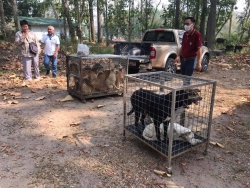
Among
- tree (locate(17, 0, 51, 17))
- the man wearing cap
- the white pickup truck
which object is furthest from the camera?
tree (locate(17, 0, 51, 17))

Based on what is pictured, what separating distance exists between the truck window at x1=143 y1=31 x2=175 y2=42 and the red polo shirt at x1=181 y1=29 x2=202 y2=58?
3018 mm

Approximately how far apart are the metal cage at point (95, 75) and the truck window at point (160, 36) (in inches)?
109

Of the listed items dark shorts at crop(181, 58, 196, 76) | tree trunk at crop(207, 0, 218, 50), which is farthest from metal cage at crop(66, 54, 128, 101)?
tree trunk at crop(207, 0, 218, 50)

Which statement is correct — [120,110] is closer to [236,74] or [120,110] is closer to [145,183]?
[145,183]

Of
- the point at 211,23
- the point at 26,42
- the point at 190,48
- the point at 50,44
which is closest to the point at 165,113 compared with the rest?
the point at 190,48

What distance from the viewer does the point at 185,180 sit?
107 inches

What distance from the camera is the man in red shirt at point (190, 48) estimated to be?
4570mm

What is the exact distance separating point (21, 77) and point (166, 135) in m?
6.04

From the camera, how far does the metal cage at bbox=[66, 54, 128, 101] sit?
5.30 metres

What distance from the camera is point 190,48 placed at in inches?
186

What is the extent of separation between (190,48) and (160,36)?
3418mm

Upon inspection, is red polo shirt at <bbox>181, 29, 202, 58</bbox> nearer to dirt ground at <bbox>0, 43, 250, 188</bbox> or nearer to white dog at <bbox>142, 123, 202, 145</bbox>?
dirt ground at <bbox>0, 43, 250, 188</bbox>

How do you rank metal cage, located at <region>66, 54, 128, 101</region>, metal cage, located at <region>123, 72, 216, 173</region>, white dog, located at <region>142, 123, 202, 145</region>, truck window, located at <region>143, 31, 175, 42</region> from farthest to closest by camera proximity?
truck window, located at <region>143, 31, 175, 42</region> < metal cage, located at <region>66, 54, 128, 101</region> < white dog, located at <region>142, 123, 202, 145</region> < metal cage, located at <region>123, 72, 216, 173</region>

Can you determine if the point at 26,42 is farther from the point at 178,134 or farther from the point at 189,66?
the point at 178,134
